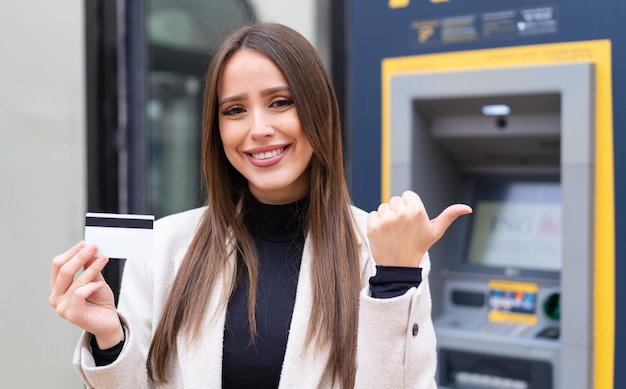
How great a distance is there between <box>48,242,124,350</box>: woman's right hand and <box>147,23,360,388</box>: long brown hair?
0.14 metres

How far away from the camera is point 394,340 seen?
1444 millimetres

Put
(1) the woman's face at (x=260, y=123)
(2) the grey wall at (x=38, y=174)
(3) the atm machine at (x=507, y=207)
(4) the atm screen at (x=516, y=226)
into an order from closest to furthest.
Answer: (1) the woman's face at (x=260, y=123)
(3) the atm machine at (x=507, y=207)
(4) the atm screen at (x=516, y=226)
(2) the grey wall at (x=38, y=174)

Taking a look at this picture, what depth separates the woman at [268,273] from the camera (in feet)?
4.77

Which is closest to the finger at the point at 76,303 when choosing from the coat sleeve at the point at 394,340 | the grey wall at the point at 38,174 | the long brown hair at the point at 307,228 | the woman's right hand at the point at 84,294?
the woman's right hand at the point at 84,294

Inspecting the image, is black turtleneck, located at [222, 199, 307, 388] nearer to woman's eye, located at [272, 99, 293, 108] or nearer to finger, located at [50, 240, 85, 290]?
woman's eye, located at [272, 99, 293, 108]

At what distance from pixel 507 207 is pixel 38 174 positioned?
2179mm

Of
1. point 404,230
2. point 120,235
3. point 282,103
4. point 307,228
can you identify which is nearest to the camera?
point 404,230

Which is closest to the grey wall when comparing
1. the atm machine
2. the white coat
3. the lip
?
the atm machine

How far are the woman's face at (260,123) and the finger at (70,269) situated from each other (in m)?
0.38

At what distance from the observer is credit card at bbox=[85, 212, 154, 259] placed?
151 centimetres

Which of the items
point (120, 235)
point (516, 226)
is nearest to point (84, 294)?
point (120, 235)

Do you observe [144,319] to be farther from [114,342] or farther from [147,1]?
[147,1]

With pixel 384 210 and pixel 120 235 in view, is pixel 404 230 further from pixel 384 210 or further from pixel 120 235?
pixel 120 235

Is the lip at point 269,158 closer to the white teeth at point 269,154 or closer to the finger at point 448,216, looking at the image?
the white teeth at point 269,154
